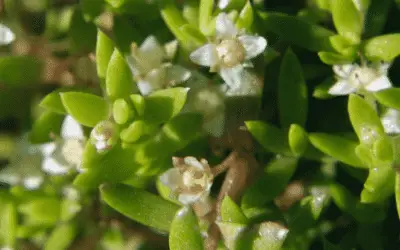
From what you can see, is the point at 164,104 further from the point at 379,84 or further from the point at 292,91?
the point at 379,84

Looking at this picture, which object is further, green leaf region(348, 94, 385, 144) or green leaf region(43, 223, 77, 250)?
green leaf region(43, 223, 77, 250)

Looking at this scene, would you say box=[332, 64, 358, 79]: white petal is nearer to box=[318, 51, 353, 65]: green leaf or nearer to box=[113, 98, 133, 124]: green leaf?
box=[318, 51, 353, 65]: green leaf

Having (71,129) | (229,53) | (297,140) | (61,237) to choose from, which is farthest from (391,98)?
(61,237)

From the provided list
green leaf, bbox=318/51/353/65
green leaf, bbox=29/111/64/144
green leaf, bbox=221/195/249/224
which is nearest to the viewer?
green leaf, bbox=221/195/249/224

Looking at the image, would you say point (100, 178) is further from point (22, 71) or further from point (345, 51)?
point (345, 51)

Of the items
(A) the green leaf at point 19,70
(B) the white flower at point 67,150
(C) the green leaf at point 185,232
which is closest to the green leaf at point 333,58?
(C) the green leaf at point 185,232

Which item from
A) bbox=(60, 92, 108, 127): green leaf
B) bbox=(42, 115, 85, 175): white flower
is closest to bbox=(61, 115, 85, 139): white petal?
bbox=(42, 115, 85, 175): white flower

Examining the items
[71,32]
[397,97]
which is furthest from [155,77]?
[397,97]
